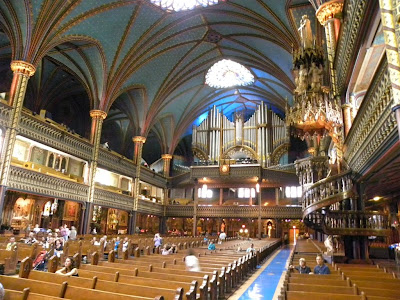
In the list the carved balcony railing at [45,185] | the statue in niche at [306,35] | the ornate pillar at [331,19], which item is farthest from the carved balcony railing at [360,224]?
the carved balcony railing at [45,185]

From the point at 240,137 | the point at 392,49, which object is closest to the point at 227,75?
the point at 240,137

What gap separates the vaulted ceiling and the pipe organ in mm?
2087

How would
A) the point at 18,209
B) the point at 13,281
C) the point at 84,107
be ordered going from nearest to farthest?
the point at 13,281 < the point at 18,209 < the point at 84,107

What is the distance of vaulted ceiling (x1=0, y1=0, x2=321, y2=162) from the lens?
15086 mm

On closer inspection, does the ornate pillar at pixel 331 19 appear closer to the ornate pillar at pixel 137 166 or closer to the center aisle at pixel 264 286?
the center aisle at pixel 264 286

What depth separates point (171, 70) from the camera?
23.8 m

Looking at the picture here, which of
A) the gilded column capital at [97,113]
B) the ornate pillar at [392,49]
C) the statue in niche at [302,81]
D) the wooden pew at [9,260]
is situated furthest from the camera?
the gilded column capital at [97,113]

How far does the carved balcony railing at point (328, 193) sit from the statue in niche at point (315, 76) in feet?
9.25

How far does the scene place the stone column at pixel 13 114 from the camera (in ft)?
42.5

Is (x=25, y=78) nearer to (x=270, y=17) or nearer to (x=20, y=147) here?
(x=20, y=147)

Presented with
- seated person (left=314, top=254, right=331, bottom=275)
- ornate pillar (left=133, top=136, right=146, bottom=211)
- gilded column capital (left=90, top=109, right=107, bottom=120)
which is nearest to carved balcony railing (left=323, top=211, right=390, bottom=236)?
seated person (left=314, top=254, right=331, bottom=275)

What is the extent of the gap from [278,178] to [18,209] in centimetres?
1847

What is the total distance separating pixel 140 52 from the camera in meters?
20.1

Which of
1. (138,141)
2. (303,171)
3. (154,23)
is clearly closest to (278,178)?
(303,171)
